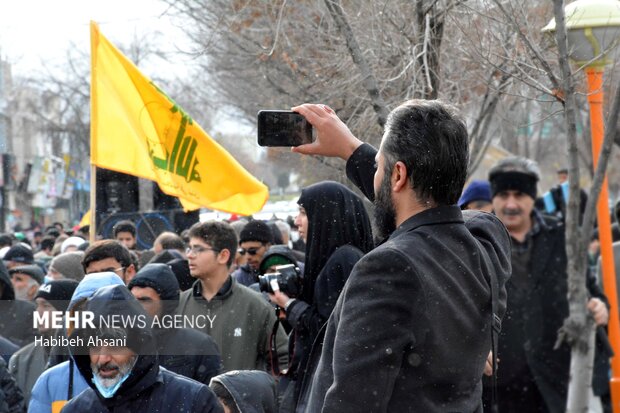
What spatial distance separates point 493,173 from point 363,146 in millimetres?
2491

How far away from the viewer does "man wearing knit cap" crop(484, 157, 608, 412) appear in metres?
5.48

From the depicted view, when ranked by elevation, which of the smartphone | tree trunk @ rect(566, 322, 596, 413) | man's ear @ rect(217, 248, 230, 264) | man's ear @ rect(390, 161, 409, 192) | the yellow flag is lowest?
tree trunk @ rect(566, 322, 596, 413)

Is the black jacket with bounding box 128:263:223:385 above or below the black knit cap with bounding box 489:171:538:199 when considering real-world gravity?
below

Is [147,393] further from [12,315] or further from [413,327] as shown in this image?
[12,315]

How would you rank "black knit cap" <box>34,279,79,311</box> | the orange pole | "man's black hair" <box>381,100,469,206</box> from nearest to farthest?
"man's black hair" <box>381,100,469,206</box> → the orange pole → "black knit cap" <box>34,279,79,311</box>

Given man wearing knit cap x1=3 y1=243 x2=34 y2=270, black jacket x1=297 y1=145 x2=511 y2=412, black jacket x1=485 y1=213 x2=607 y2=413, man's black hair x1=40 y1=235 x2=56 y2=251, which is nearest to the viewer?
black jacket x1=297 y1=145 x2=511 y2=412

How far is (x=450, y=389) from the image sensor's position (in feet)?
8.83

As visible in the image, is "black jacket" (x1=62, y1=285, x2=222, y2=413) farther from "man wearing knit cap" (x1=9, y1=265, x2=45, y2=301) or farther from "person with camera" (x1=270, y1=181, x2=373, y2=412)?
"man wearing knit cap" (x1=9, y1=265, x2=45, y2=301)

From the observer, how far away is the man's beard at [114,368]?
3887 millimetres

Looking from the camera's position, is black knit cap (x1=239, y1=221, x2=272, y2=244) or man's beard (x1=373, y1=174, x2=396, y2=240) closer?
man's beard (x1=373, y1=174, x2=396, y2=240)

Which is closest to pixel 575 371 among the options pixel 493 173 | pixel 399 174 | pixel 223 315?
pixel 493 173

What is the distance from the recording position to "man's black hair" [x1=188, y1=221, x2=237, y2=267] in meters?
6.69

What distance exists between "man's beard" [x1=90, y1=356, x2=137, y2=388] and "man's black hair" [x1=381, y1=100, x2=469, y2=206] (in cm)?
159

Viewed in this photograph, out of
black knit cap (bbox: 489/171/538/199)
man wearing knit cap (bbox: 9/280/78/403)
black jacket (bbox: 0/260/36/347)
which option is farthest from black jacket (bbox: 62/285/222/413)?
black jacket (bbox: 0/260/36/347)
